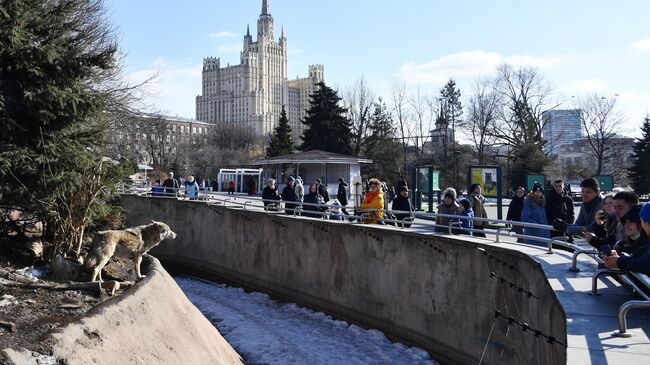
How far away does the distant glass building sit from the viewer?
68356mm

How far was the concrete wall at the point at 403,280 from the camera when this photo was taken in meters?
8.97

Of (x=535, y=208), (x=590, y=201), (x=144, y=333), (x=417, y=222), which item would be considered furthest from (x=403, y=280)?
(x=144, y=333)

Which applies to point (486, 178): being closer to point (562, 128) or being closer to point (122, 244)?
point (122, 244)

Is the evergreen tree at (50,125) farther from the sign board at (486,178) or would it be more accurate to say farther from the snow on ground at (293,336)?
the sign board at (486,178)

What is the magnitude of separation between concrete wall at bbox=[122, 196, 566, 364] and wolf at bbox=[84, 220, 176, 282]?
4658mm

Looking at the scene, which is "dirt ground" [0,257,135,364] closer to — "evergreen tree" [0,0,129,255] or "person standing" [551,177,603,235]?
"evergreen tree" [0,0,129,255]

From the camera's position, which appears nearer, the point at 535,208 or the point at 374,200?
the point at 535,208

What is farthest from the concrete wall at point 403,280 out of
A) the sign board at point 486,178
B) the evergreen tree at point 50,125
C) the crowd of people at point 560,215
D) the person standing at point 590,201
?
the sign board at point 486,178

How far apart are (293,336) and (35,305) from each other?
21.1ft

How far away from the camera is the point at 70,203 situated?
11789 mm

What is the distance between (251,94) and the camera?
594 feet

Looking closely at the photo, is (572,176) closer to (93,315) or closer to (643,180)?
(643,180)

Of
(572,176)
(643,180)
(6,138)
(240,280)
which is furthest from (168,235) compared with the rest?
(572,176)

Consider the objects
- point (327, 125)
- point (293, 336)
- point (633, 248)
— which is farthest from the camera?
point (327, 125)
